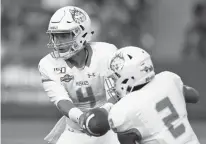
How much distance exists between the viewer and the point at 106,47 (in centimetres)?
743

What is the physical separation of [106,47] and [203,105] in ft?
21.0

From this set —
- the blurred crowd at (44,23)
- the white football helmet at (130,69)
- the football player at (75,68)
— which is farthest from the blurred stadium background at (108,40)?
the white football helmet at (130,69)

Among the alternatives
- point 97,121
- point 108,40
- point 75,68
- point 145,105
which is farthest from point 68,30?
point 108,40

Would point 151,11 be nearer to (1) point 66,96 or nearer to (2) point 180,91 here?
(1) point 66,96

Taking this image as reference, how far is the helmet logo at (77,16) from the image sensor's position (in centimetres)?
732

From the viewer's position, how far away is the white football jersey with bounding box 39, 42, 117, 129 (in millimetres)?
7312

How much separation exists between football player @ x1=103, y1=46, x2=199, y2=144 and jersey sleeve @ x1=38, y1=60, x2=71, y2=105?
1331 mm

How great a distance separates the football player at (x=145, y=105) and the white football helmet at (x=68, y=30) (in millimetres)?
1430

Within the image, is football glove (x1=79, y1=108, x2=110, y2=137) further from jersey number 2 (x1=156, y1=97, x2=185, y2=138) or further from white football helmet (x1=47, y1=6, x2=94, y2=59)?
white football helmet (x1=47, y1=6, x2=94, y2=59)

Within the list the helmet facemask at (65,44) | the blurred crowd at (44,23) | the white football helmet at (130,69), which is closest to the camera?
the white football helmet at (130,69)

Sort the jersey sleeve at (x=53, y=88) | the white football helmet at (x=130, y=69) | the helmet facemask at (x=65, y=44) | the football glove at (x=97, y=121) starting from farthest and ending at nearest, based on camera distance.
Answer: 1. the helmet facemask at (x=65, y=44)
2. the jersey sleeve at (x=53, y=88)
3. the football glove at (x=97, y=121)
4. the white football helmet at (x=130, y=69)

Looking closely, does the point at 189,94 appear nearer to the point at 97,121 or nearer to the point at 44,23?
the point at 97,121

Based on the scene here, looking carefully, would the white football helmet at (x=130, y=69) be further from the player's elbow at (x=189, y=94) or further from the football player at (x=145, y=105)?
the player's elbow at (x=189, y=94)

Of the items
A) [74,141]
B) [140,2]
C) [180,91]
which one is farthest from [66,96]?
[140,2]
